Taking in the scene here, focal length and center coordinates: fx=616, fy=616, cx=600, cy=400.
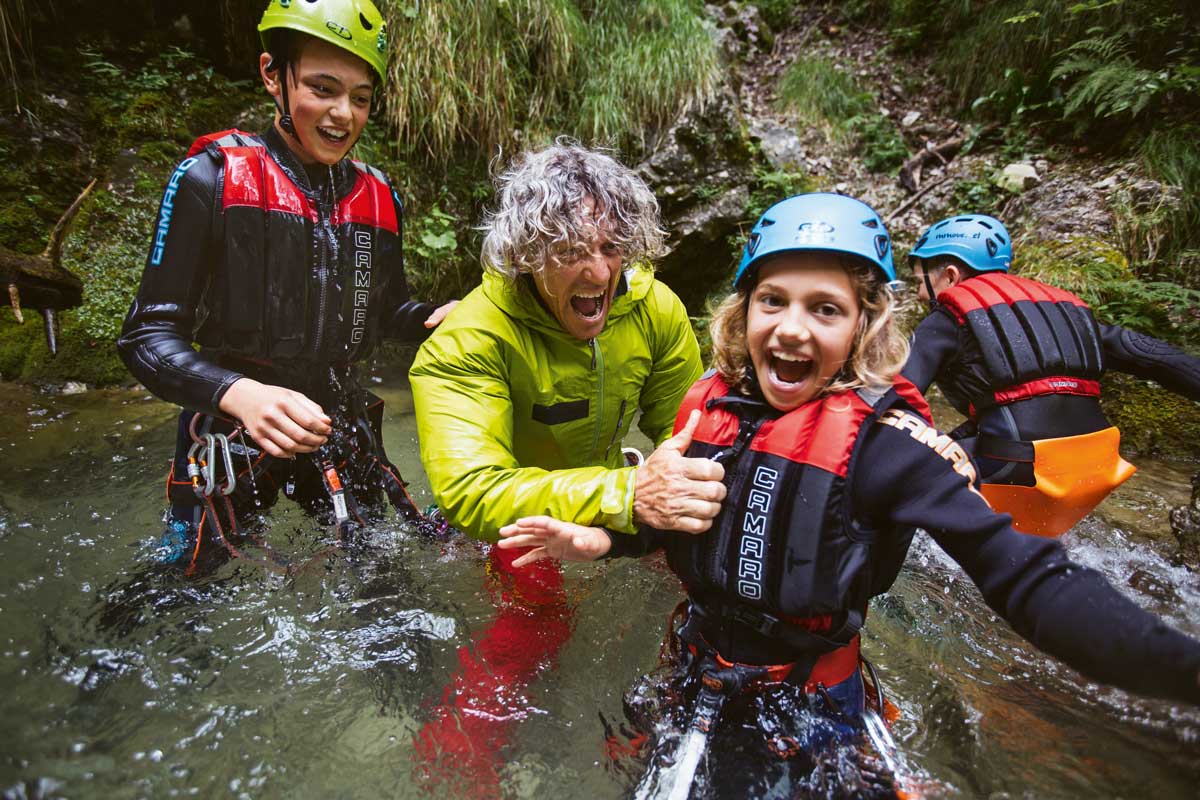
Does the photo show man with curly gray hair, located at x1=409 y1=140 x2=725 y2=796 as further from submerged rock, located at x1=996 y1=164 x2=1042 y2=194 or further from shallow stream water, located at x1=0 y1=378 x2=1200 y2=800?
submerged rock, located at x1=996 y1=164 x2=1042 y2=194

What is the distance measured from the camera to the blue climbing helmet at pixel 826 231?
1.68 metres

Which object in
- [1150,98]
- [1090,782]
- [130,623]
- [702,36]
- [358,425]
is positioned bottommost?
[130,623]

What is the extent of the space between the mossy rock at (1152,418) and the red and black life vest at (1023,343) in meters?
2.22

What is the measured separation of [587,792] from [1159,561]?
3312mm

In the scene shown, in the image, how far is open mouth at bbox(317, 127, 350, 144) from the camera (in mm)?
2541

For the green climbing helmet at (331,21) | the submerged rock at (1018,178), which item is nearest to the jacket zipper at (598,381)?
the green climbing helmet at (331,21)

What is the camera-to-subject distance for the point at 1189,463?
4.40 metres

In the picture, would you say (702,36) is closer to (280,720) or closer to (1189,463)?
(1189,463)

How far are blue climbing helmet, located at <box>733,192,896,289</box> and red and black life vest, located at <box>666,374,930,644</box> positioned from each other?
39cm

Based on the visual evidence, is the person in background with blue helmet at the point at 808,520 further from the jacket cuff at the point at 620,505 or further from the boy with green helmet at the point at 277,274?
the boy with green helmet at the point at 277,274

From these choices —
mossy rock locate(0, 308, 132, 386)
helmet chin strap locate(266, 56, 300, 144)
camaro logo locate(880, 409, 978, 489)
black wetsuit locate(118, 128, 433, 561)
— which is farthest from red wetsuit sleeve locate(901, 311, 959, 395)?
mossy rock locate(0, 308, 132, 386)

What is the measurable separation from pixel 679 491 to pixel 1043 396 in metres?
2.32

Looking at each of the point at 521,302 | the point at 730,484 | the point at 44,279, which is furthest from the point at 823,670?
the point at 44,279

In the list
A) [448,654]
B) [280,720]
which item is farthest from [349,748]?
[448,654]
